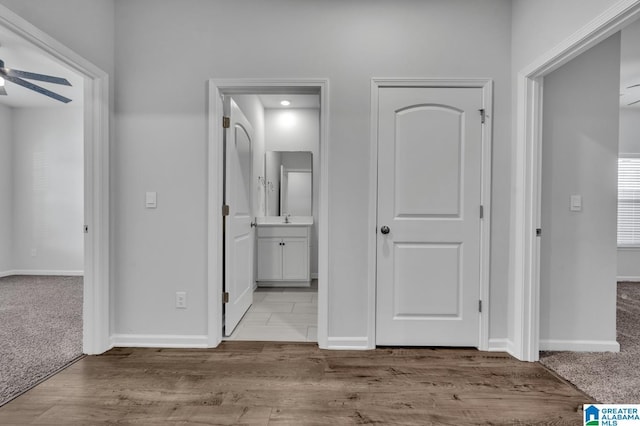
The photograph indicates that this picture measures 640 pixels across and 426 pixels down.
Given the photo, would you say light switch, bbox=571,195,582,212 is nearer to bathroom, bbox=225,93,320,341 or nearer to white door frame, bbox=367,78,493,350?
white door frame, bbox=367,78,493,350

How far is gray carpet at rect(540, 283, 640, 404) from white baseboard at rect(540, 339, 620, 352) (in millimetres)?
48

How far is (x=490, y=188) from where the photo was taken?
7.99 ft

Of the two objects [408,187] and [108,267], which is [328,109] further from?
[108,267]

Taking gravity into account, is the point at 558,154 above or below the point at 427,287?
above

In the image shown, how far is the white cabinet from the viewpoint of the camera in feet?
14.3

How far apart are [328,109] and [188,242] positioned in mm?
1450

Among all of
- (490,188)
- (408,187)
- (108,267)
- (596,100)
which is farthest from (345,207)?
(596,100)

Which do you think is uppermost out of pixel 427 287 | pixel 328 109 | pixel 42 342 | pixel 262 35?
pixel 262 35

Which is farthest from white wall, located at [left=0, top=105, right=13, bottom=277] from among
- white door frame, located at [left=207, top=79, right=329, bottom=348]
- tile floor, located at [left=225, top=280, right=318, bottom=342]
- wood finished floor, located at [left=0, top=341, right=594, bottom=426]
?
white door frame, located at [left=207, top=79, right=329, bottom=348]

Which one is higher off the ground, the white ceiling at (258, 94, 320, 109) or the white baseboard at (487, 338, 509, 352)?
the white ceiling at (258, 94, 320, 109)

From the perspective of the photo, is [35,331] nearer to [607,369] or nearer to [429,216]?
[429,216]

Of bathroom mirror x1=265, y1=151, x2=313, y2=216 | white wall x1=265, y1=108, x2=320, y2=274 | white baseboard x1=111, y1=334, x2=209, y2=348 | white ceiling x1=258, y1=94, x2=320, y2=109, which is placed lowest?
white baseboard x1=111, y1=334, x2=209, y2=348

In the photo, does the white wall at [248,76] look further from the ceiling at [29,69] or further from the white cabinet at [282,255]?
the white cabinet at [282,255]

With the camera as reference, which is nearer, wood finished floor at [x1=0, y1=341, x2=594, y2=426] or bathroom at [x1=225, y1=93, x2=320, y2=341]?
wood finished floor at [x1=0, y1=341, x2=594, y2=426]
